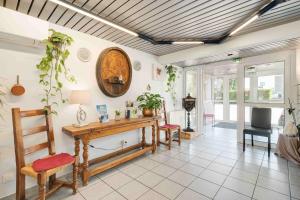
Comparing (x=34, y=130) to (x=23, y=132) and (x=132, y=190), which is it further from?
(x=132, y=190)

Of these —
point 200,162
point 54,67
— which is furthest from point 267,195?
point 54,67

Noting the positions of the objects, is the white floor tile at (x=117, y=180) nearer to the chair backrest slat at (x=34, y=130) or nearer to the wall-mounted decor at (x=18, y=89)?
the chair backrest slat at (x=34, y=130)

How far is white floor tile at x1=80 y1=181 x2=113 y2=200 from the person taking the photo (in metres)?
2.05

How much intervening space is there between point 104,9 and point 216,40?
222 cm

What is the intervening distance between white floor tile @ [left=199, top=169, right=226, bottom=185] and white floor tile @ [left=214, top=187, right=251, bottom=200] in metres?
0.20

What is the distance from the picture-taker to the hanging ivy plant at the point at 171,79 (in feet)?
15.8

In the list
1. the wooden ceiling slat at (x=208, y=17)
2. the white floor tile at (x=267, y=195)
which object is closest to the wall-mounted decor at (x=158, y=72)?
the wooden ceiling slat at (x=208, y=17)

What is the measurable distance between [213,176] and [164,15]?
8.77 feet

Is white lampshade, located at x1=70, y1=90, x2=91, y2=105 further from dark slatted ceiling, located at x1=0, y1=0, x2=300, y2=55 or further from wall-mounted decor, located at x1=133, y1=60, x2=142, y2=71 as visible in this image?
wall-mounted decor, located at x1=133, y1=60, x2=142, y2=71

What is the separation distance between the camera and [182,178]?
8.13ft

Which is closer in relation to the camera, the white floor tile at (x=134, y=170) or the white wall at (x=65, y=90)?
the white wall at (x=65, y=90)

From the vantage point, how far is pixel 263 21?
2379 millimetres

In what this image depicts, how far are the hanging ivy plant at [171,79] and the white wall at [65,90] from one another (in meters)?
0.97

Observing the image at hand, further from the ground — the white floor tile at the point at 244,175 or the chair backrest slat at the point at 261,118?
the chair backrest slat at the point at 261,118
